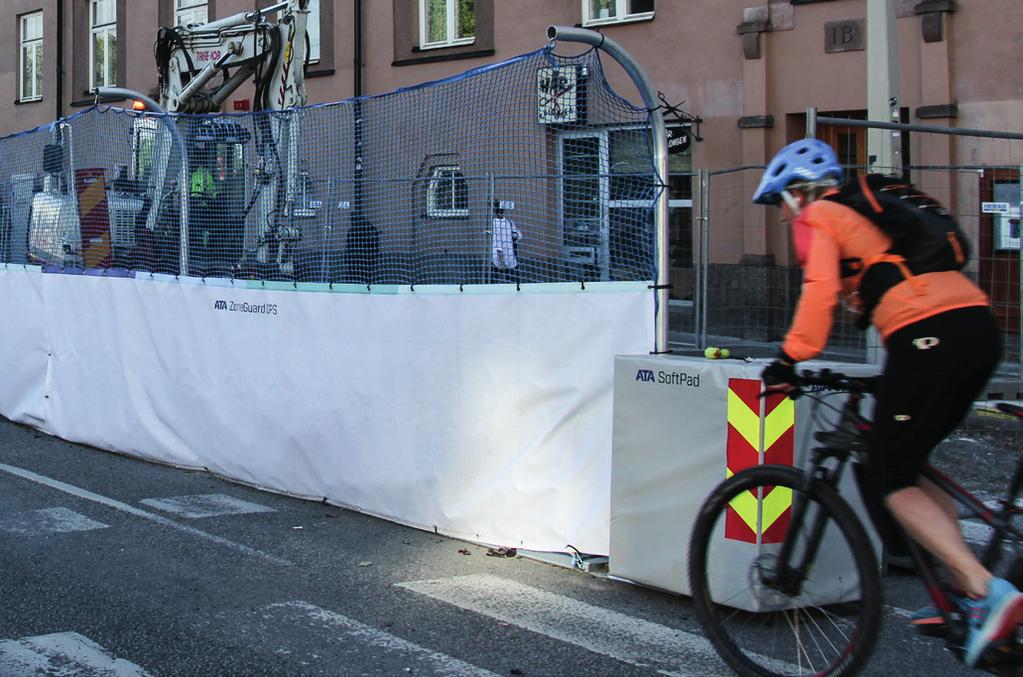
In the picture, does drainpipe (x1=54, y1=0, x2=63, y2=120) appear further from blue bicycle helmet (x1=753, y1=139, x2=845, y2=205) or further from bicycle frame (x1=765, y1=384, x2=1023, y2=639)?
bicycle frame (x1=765, y1=384, x2=1023, y2=639)

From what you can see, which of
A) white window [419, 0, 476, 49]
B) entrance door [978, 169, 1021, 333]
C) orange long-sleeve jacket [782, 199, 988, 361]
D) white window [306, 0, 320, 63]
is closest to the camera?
orange long-sleeve jacket [782, 199, 988, 361]

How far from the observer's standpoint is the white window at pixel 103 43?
2794 centimetres

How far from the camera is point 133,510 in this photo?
721cm

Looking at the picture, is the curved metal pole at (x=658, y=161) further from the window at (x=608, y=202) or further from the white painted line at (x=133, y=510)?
the white painted line at (x=133, y=510)

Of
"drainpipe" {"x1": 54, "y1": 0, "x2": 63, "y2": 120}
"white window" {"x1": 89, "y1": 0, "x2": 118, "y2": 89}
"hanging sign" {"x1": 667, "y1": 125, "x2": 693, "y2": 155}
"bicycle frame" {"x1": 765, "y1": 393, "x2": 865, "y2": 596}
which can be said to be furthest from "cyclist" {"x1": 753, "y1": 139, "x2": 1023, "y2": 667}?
"drainpipe" {"x1": 54, "y1": 0, "x2": 63, "y2": 120}

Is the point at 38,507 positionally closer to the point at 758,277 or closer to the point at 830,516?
the point at 830,516

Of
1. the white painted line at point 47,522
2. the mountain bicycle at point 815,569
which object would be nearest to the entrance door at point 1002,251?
the mountain bicycle at point 815,569

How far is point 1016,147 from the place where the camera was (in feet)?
33.3

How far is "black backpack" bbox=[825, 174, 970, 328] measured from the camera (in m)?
3.83

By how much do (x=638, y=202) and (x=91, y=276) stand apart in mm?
5266

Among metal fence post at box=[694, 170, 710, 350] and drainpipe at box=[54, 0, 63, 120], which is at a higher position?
drainpipe at box=[54, 0, 63, 120]

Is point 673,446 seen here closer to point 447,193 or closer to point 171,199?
point 447,193

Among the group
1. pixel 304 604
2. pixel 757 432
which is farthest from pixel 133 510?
pixel 757 432

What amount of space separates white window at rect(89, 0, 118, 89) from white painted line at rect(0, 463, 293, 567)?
21.4 metres
